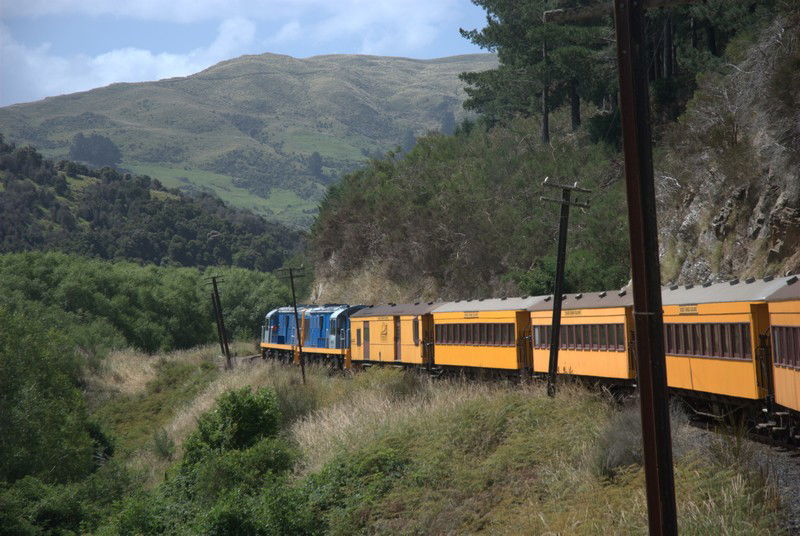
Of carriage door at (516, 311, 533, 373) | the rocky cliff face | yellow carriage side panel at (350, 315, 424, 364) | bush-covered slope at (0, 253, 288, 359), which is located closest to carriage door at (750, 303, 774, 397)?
the rocky cliff face

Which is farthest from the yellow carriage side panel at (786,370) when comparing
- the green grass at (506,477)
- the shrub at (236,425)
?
the shrub at (236,425)

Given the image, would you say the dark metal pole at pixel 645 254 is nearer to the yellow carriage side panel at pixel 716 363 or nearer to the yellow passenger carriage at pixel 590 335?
the yellow carriage side panel at pixel 716 363

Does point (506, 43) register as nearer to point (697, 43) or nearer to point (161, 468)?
point (697, 43)

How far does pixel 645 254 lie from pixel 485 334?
2240 cm

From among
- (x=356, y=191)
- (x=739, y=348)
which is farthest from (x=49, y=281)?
(x=739, y=348)

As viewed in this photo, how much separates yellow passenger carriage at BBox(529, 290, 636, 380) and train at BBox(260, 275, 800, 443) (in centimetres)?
3

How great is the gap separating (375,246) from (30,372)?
35.1m

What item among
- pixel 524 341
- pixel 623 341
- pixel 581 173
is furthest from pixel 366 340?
pixel 581 173

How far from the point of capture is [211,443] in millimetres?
30859

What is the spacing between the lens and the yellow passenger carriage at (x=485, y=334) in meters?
29.4

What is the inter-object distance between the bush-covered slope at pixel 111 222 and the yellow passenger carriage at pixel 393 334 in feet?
361

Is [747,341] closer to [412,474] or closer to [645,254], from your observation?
[412,474]

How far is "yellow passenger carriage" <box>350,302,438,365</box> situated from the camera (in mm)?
36531

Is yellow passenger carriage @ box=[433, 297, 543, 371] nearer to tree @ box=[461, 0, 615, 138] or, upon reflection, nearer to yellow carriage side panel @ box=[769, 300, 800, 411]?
yellow carriage side panel @ box=[769, 300, 800, 411]
